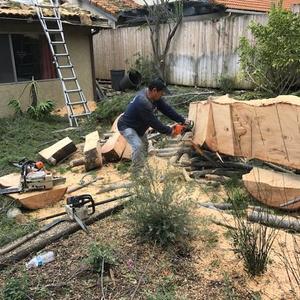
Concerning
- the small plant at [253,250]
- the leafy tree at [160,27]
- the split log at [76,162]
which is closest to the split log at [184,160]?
the split log at [76,162]

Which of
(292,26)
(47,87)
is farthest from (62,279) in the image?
(47,87)

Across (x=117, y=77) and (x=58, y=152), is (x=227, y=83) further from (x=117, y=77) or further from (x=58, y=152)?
(x=58, y=152)

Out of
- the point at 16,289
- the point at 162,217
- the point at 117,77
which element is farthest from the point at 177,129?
the point at 117,77

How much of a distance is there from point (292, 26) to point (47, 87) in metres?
7.15

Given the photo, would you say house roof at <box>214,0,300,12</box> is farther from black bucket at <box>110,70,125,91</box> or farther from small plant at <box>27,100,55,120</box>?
small plant at <box>27,100,55,120</box>

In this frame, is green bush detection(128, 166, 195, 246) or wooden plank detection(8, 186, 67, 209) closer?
green bush detection(128, 166, 195, 246)

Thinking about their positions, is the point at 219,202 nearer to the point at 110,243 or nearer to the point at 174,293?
the point at 110,243

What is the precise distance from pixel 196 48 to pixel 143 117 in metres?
8.05

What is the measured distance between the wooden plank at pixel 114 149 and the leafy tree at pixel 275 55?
415cm

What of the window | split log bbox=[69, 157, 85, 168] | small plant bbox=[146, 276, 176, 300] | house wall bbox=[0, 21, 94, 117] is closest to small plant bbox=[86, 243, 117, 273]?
small plant bbox=[146, 276, 176, 300]

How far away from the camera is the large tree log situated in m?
4.68

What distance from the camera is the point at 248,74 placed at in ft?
32.1

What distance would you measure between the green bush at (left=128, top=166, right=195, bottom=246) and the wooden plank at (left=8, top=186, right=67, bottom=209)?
187cm

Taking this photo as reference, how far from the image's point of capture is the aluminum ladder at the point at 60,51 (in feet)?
34.3
